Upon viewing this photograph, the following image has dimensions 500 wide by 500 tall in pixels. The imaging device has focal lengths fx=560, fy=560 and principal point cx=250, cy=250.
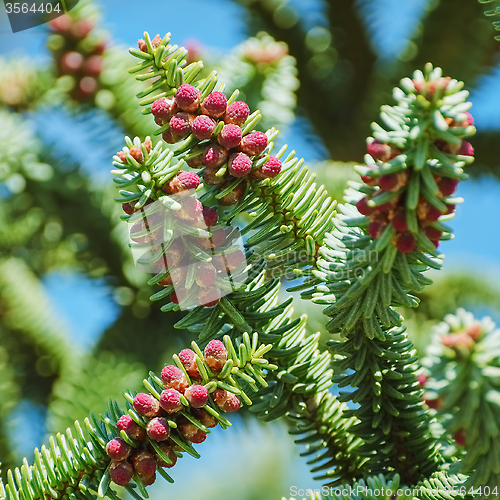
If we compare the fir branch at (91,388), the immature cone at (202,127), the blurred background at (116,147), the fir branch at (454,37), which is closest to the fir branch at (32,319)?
the blurred background at (116,147)

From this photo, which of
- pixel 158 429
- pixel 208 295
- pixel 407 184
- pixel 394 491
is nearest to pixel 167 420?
pixel 158 429

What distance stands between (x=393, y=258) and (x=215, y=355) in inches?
8.4

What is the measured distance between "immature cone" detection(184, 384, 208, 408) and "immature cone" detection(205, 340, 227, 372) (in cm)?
3

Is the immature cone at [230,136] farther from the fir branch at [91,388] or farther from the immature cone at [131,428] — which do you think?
the fir branch at [91,388]

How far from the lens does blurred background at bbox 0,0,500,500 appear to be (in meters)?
1.35

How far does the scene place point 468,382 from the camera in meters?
0.48

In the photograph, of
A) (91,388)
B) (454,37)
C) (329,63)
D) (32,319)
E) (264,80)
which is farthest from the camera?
(329,63)

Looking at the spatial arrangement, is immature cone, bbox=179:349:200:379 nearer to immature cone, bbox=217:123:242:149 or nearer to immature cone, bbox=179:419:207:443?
immature cone, bbox=179:419:207:443

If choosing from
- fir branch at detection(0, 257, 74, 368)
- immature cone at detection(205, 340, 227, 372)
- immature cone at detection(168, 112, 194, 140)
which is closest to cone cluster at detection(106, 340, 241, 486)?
immature cone at detection(205, 340, 227, 372)

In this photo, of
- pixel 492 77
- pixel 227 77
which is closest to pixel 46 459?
pixel 227 77

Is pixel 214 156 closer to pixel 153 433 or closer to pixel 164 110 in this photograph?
pixel 164 110

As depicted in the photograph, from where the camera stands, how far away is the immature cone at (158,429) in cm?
60

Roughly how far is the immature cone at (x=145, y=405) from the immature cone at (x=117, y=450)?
0.04 meters

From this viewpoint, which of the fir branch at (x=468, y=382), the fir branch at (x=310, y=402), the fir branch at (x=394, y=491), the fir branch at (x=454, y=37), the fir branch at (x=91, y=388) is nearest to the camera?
the fir branch at (x=468, y=382)
